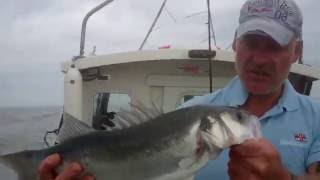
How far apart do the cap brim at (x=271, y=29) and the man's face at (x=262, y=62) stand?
0.10ft

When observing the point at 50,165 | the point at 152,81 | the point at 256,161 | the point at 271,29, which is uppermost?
the point at 271,29

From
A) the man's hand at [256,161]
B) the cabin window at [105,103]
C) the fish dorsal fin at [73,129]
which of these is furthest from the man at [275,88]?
the cabin window at [105,103]

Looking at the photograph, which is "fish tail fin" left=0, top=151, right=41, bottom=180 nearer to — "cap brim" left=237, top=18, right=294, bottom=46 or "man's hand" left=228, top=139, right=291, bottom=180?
"man's hand" left=228, top=139, right=291, bottom=180

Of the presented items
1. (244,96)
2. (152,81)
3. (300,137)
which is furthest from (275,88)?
(152,81)

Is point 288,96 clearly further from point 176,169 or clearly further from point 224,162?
point 176,169

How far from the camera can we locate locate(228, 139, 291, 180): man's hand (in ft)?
9.02

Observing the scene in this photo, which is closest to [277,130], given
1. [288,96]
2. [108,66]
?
[288,96]

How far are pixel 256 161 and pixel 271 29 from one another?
0.95 meters

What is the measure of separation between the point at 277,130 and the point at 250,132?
689mm

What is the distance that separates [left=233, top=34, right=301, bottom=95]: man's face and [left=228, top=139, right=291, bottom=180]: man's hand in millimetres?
686

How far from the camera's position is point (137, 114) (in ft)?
10.3

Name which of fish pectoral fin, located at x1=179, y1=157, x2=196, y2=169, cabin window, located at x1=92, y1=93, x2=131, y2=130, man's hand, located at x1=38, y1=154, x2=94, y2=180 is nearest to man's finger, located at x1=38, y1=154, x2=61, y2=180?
man's hand, located at x1=38, y1=154, x2=94, y2=180

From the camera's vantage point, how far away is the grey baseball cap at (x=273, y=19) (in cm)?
340

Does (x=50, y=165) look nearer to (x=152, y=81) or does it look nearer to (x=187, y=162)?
(x=187, y=162)
